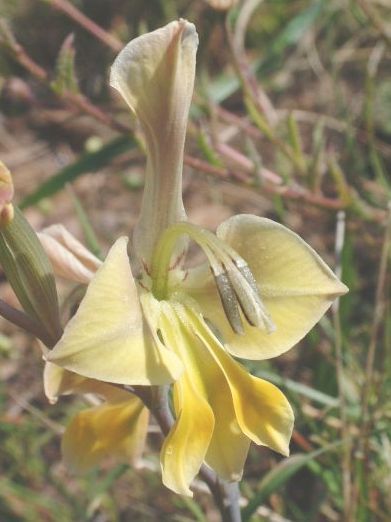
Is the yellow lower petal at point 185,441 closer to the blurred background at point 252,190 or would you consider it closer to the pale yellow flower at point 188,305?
the pale yellow flower at point 188,305

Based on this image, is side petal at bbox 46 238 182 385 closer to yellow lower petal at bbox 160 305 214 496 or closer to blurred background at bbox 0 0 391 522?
yellow lower petal at bbox 160 305 214 496

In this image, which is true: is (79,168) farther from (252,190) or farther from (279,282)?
(279,282)

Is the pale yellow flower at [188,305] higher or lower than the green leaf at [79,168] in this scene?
higher

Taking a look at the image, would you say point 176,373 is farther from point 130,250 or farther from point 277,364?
point 277,364

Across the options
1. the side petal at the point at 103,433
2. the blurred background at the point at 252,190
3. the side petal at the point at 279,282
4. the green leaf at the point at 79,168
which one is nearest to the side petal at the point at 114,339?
the side petal at the point at 279,282

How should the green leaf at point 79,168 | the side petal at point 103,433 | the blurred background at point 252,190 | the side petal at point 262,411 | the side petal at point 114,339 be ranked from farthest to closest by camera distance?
1. the green leaf at point 79,168
2. the blurred background at point 252,190
3. the side petal at point 103,433
4. the side petal at point 262,411
5. the side petal at point 114,339

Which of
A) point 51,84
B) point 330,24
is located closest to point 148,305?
point 51,84

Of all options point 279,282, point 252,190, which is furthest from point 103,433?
point 252,190

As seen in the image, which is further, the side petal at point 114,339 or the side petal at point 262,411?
the side petal at point 262,411
